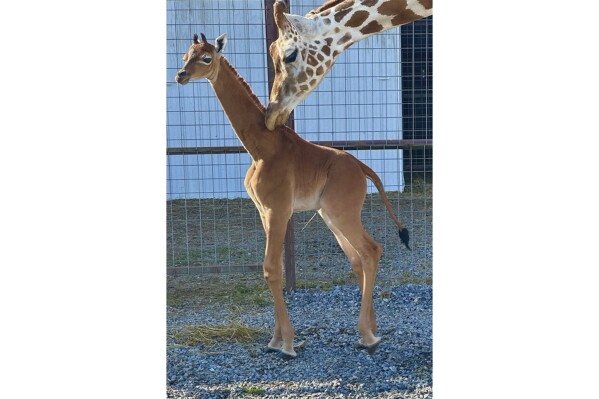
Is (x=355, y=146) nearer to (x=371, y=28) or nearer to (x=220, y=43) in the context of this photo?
(x=371, y=28)

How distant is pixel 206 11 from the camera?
14.5 ft

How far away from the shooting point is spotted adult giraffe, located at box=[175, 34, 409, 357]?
10.4ft

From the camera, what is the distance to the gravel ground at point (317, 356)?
3.26m

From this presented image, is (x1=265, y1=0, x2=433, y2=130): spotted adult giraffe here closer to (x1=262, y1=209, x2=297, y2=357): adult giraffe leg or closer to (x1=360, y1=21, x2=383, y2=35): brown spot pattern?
(x1=360, y1=21, x2=383, y2=35): brown spot pattern

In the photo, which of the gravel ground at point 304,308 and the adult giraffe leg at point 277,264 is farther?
the gravel ground at point 304,308

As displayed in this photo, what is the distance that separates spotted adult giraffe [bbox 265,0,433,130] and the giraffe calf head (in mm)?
260

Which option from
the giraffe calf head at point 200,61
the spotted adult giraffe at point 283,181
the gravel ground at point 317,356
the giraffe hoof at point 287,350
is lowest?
the gravel ground at point 317,356

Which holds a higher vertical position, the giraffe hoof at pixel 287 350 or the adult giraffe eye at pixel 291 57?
the adult giraffe eye at pixel 291 57

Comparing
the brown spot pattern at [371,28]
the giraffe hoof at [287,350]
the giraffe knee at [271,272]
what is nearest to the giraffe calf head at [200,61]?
the brown spot pattern at [371,28]

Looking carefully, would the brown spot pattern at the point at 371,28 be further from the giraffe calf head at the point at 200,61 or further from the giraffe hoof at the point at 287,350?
the giraffe hoof at the point at 287,350

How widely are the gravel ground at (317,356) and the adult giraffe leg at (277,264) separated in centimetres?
15

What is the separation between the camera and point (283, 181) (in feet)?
10.6

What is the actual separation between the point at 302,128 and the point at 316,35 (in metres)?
1.69

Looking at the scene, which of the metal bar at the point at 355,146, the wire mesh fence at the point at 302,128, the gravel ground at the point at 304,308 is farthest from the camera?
the wire mesh fence at the point at 302,128
